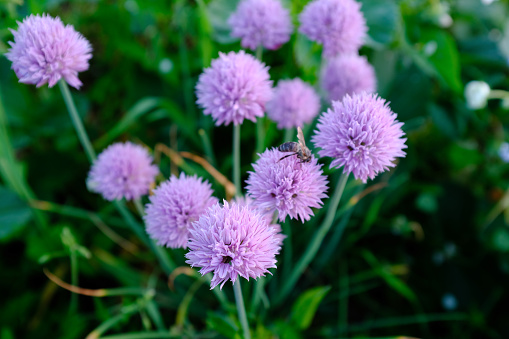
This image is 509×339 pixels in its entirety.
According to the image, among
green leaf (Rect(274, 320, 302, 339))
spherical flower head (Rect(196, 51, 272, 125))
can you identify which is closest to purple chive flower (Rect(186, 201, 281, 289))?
spherical flower head (Rect(196, 51, 272, 125))

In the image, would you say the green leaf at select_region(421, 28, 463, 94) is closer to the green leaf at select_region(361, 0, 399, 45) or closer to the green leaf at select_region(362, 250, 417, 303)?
the green leaf at select_region(361, 0, 399, 45)

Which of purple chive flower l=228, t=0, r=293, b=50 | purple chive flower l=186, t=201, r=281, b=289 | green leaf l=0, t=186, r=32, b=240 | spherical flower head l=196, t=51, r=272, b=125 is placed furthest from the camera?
green leaf l=0, t=186, r=32, b=240

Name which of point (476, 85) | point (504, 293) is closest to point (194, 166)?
point (476, 85)

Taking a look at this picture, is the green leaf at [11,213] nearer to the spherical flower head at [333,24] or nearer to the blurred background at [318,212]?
the blurred background at [318,212]

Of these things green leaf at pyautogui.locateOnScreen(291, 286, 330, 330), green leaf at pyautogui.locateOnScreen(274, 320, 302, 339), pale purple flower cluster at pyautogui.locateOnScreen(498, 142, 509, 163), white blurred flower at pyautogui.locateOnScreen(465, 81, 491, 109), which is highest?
white blurred flower at pyautogui.locateOnScreen(465, 81, 491, 109)

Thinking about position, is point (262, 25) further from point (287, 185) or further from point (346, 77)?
point (287, 185)

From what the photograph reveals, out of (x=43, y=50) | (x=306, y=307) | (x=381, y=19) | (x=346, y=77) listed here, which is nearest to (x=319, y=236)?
(x=306, y=307)

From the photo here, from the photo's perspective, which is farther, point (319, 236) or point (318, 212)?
point (318, 212)
